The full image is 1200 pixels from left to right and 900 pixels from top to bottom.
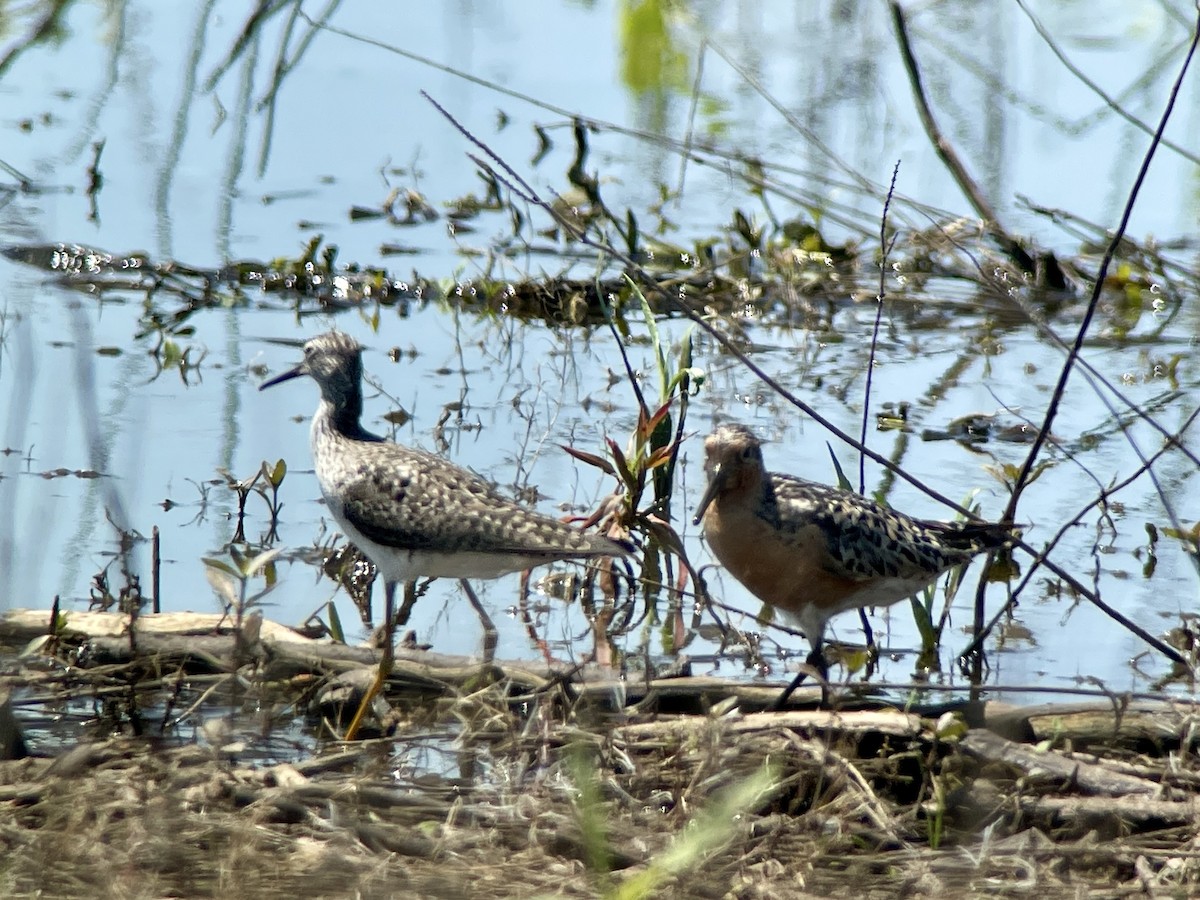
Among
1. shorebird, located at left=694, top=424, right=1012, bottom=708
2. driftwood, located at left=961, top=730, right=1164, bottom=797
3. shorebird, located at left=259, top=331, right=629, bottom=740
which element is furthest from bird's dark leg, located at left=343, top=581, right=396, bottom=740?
driftwood, located at left=961, top=730, right=1164, bottom=797

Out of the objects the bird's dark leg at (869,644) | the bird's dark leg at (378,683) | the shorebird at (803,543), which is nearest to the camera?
the bird's dark leg at (378,683)

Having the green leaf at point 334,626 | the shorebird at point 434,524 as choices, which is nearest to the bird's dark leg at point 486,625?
the shorebird at point 434,524

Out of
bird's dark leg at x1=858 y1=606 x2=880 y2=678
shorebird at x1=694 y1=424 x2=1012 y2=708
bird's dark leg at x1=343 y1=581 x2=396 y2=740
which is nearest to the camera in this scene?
bird's dark leg at x1=343 y1=581 x2=396 y2=740

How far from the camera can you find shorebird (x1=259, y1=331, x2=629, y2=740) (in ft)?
22.4

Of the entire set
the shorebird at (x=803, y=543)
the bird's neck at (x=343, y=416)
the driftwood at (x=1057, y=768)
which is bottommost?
the driftwood at (x=1057, y=768)

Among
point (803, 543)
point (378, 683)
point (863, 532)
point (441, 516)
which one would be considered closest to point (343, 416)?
point (441, 516)

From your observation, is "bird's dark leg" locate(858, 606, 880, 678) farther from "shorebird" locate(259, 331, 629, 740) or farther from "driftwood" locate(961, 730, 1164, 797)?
"driftwood" locate(961, 730, 1164, 797)

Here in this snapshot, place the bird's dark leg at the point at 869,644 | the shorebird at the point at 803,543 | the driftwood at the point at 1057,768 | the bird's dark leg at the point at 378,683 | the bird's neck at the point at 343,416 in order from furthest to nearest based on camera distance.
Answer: the bird's neck at the point at 343,416, the bird's dark leg at the point at 869,644, the shorebird at the point at 803,543, the bird's dark leg at the point at 378,683, the driftwood at the point at 1057,768

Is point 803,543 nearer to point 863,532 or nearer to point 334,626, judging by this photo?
point 863,532

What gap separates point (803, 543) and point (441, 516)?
1332mm

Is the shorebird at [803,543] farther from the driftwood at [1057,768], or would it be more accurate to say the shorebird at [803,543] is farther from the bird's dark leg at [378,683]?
the bird's dark leg at [378,683]

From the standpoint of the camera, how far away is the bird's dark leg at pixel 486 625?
687 cm

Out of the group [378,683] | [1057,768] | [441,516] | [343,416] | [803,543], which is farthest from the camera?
[343,416]

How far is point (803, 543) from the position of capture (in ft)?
22.3
